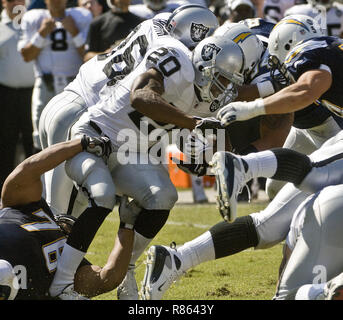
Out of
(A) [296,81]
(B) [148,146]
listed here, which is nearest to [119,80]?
(B) [148,146]

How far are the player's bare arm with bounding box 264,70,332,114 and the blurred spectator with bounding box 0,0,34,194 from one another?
3.95m

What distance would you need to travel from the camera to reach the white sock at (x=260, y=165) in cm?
333

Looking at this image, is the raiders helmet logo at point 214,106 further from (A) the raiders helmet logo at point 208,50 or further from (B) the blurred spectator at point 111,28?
(B) the blurred spectator at point 111,28

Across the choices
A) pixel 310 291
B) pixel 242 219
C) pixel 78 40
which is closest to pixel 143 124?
pixel 242 219

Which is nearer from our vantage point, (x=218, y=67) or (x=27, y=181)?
(x=27, y=181)

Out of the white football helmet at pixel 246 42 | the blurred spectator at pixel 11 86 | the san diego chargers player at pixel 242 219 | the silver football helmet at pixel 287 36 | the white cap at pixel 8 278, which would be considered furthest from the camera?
the blurred spectator at pixel 11 86

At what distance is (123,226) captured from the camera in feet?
12.7

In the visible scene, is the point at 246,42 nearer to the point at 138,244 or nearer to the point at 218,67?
the point at 218,67

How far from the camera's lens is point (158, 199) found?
373cm

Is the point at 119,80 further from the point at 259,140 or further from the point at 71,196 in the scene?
the point at 259,140

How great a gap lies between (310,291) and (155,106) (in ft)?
3.72

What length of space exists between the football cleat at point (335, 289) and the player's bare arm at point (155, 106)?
105cm

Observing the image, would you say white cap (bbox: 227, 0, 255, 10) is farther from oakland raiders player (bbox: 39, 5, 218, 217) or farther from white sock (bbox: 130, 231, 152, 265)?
white sock (bbox: 130, 231, 152, 265)

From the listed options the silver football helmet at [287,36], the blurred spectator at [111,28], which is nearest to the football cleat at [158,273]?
the silver football helmet at [287,36]
